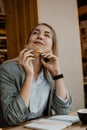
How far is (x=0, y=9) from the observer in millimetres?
2830

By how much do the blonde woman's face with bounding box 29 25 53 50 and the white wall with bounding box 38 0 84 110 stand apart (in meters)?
0.81

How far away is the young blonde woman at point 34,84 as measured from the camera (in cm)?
124

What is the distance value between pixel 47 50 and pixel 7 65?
0.32 meters

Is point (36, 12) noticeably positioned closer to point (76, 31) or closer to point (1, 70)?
point (76, 31)

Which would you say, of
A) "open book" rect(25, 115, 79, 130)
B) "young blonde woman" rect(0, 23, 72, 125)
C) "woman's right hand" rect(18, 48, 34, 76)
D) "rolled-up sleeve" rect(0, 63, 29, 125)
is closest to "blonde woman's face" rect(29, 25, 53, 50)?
"young blonde woman" rect(0, 23, 72, 125)

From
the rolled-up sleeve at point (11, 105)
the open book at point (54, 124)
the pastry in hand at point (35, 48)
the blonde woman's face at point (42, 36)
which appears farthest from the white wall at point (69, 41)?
the open book at point (54, 124)

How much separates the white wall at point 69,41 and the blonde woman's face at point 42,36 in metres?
0.81

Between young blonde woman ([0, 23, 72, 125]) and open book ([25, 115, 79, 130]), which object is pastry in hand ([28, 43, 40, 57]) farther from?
open book ([25, 115, 79, 130])

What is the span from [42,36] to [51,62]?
→ 196 mm

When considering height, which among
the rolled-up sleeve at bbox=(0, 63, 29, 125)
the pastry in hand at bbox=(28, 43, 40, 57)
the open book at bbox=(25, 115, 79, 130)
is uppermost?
the pastry in hand at bbox=(28, 43, 40, 57)

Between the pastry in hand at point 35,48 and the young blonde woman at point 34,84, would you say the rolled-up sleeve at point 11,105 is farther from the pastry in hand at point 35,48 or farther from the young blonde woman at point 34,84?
the pastry in hand at point 35,48

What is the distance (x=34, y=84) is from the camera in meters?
1.45

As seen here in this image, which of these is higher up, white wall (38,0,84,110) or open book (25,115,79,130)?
white wall (38,0,84,110)

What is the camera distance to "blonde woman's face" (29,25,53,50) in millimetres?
1522
